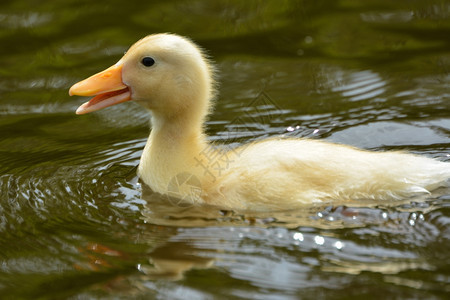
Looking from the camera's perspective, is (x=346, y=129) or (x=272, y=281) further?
(x=346, y=129)

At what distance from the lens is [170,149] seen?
5000 millimetres

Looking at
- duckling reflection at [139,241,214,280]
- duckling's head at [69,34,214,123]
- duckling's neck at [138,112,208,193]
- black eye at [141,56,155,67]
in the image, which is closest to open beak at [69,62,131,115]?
duckling's head at [69,34,214,123]

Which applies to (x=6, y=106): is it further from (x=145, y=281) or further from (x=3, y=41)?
(x=145, y=281)

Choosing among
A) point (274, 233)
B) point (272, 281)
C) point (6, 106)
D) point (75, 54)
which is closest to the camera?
point (272, 281)

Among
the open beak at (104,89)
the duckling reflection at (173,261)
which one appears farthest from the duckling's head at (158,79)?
the duckling reflection at (173,261)

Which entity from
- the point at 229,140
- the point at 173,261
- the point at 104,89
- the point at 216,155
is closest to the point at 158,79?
the point at 104,89

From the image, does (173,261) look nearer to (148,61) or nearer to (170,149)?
(170,149)

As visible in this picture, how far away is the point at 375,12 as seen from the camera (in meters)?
8.03

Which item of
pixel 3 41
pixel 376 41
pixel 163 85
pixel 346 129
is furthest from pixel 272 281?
pixel 3 41

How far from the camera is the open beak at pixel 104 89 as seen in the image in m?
4.92

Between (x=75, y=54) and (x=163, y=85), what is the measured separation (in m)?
2.71

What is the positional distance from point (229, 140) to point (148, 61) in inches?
45.6

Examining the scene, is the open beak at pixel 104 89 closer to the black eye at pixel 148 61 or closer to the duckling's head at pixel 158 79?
the duckling's head at pixel 158 79

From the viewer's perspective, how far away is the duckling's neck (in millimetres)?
4918
